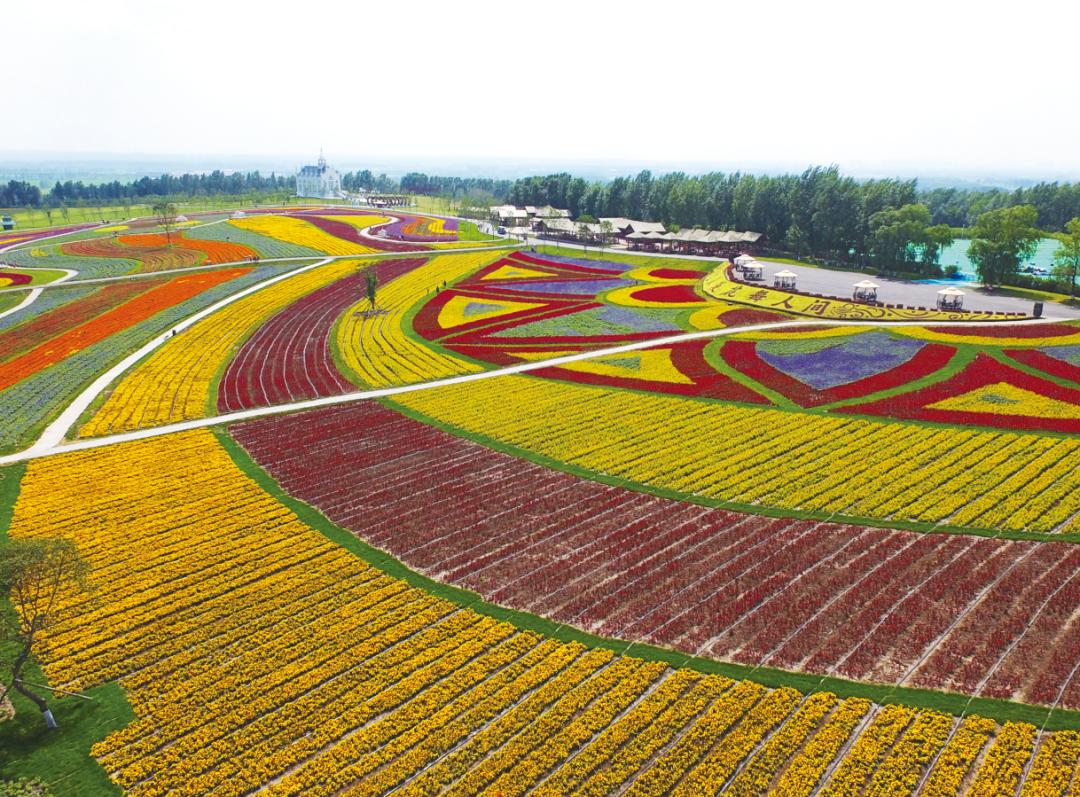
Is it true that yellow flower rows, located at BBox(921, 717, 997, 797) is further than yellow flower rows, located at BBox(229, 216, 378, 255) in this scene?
No

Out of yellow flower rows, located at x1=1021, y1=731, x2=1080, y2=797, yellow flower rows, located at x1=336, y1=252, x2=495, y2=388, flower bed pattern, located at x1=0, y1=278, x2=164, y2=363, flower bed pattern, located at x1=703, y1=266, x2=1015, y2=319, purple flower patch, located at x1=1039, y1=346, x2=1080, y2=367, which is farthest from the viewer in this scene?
flower bed pattern, located at x1=703, y1=266, x2=1015, y2=319

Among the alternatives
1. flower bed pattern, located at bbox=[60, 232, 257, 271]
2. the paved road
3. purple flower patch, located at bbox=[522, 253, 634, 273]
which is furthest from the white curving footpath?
flower bed pattern, located at bbox=[60, 232, 257, 271]

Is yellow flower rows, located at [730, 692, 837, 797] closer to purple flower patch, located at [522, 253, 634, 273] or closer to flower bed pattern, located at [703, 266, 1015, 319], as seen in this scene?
flower bed pattern, located at [703, 266, 1015, 319]

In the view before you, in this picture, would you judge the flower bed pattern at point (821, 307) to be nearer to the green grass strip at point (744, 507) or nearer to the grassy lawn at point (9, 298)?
the green grass strip at point (744, 507)

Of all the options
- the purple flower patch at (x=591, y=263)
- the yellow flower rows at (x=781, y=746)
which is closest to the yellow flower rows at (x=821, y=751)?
the yellow flower rows at (x=781, y=746)

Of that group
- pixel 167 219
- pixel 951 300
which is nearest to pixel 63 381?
pixel 951 300

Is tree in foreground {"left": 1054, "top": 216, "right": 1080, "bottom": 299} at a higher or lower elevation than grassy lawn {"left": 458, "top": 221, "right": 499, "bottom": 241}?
lower

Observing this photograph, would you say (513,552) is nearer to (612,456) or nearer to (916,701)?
(612,456)

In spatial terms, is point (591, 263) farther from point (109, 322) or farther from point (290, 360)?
point (109, 322)
